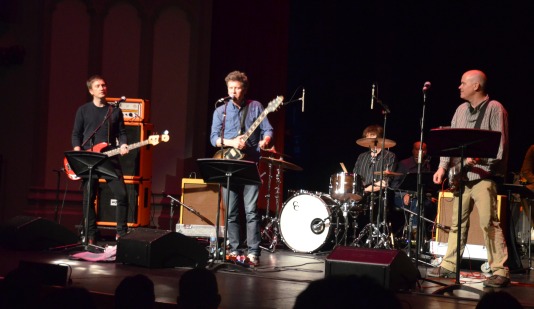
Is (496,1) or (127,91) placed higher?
(496,1)

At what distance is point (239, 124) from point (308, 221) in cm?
284

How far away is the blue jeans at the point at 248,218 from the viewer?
7578 mm

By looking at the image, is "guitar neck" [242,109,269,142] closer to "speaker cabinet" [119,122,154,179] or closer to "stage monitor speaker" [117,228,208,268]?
"stage monitor speaker" [117,228,208,268]

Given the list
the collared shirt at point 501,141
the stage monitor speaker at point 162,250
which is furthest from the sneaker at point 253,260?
the collared shirt at point 501,141

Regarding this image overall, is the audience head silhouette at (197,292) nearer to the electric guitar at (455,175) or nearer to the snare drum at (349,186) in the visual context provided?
the electric guitar at (455,175)

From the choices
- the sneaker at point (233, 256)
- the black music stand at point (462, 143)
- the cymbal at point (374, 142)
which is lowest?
the sneaker at point (233, 256)

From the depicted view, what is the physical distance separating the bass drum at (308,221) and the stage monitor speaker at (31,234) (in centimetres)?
319

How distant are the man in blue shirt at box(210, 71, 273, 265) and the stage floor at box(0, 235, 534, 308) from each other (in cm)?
36

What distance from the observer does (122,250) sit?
7.31 metres

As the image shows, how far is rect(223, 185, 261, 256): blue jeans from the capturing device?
7.58 m

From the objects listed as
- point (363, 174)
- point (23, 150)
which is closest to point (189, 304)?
point (363, 174)

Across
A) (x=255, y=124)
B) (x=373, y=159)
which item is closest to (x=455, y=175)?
(x=255, y=124)

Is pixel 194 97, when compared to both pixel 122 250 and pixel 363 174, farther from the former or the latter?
pixel 122 250

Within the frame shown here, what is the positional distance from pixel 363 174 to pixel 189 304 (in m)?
7.51
